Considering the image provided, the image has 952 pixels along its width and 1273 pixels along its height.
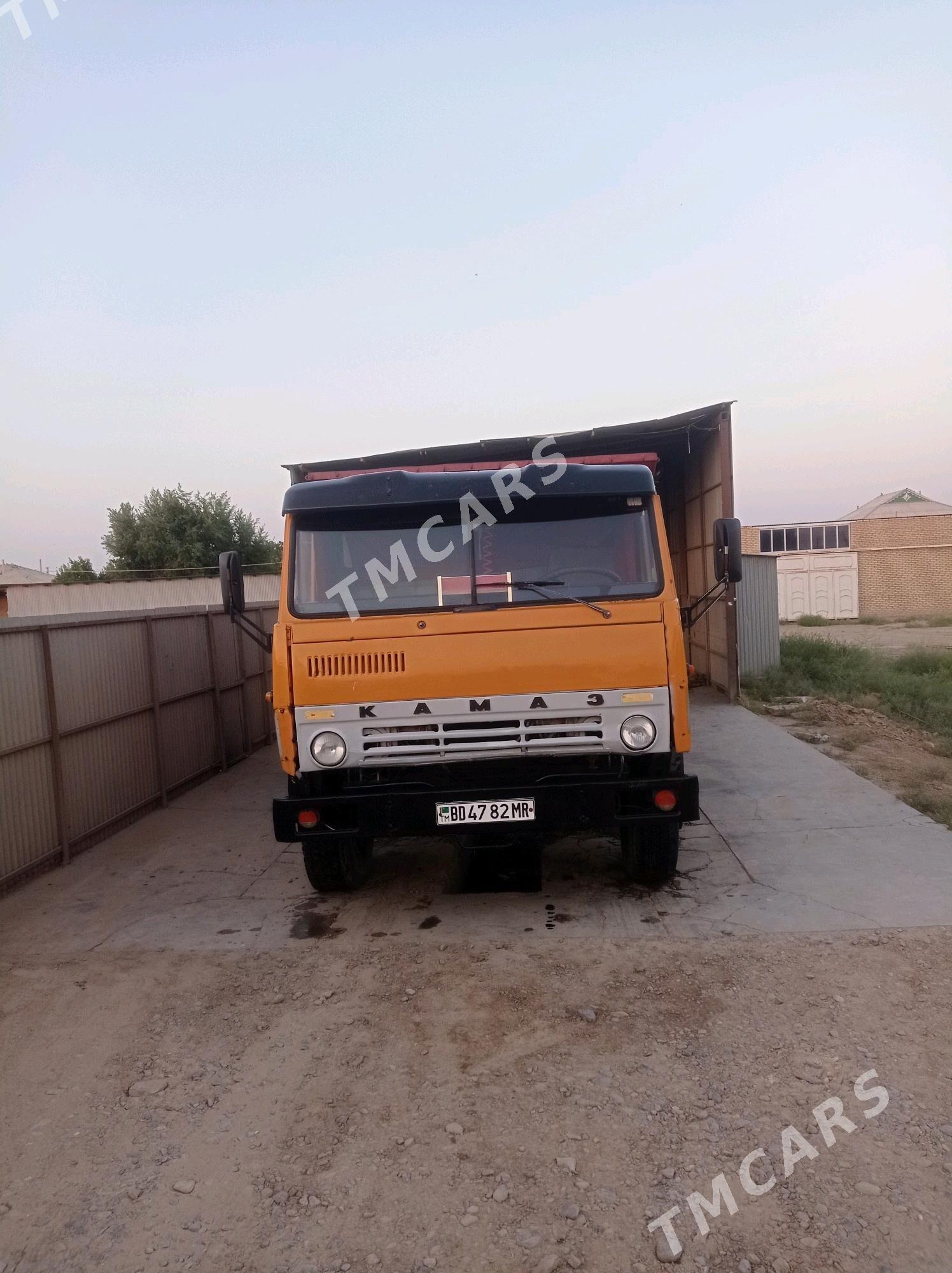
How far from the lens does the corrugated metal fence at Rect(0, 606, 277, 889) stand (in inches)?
253

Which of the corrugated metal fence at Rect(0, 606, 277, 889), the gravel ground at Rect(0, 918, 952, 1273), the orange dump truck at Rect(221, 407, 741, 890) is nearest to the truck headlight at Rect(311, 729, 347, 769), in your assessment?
the orange dump truck at Rect(221, 407, 741, 890)

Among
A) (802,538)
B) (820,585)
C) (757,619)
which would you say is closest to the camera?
(757,619)

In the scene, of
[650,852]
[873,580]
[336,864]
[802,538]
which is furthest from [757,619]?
[802,538]

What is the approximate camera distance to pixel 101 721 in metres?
7.55

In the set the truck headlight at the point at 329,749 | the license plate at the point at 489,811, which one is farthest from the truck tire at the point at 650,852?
the truck headlight at the point at 329,749

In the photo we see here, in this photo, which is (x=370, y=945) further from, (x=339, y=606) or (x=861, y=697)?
(x=861, y=697)

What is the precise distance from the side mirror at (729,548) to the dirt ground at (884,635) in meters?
14.8

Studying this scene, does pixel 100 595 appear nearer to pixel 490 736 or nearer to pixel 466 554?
pixel 466 554

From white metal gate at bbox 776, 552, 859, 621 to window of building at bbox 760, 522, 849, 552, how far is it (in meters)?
2.78

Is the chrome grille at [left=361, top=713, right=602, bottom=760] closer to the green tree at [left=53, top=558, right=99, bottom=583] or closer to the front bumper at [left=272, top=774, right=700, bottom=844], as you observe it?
the front bumper at [left=272, top=774, right=700, bottom=844]

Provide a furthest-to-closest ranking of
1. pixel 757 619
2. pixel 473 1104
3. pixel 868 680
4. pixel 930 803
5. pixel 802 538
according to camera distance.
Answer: pixel 802 538
pixel 757 619
pixel 868 680
pixel 930 803
pixel 473 1104

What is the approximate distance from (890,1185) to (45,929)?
4.78 m

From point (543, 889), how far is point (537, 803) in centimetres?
115

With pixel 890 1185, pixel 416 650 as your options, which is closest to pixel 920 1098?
pixel 890 1185
